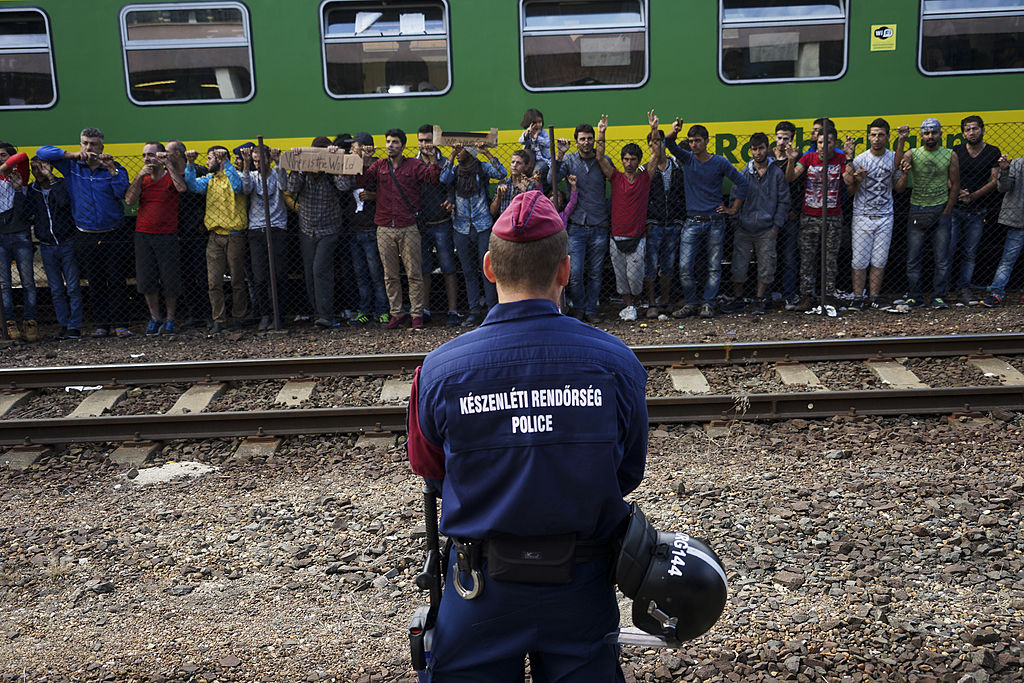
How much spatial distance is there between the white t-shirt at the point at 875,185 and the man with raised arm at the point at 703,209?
124 cm

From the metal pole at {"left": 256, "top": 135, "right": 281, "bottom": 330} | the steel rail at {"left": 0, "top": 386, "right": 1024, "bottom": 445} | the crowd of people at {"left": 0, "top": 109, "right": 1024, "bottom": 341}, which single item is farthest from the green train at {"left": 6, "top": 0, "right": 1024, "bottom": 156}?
the steel rail at {"left": 0, "top": 386, "right": 1024, "bottom": 445}

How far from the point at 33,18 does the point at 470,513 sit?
33.0 feet

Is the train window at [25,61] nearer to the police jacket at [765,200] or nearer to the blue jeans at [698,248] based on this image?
the blue jeans at [698,248]

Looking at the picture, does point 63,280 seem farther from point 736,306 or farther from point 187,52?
point 736,306

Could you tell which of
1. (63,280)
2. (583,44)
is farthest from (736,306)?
(63,280)

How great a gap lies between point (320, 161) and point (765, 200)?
4.59 m

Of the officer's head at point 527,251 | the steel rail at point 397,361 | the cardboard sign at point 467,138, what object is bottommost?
the steel rail at point 397,361

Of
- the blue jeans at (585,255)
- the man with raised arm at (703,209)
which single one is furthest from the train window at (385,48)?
the man with raised arm at (703,209)

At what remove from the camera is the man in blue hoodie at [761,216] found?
10.1m

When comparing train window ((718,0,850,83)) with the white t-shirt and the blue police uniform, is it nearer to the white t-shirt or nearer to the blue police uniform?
the white t-shirt

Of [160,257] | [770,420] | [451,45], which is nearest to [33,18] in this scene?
[160,257]

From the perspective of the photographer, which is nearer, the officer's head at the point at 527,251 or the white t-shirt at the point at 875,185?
the officer's head at the point at 527,251

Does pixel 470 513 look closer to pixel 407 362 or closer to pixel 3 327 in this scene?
pixel 407 362

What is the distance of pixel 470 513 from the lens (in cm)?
248
